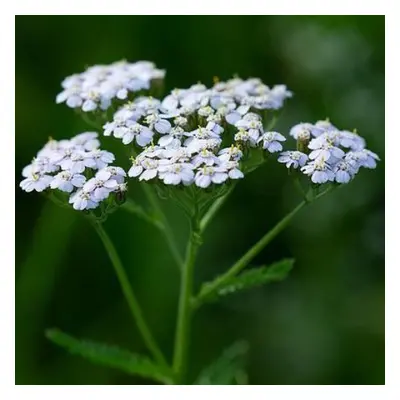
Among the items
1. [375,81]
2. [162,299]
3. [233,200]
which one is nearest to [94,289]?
[162,299]

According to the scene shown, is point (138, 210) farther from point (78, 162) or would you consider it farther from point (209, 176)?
point (209, 176)

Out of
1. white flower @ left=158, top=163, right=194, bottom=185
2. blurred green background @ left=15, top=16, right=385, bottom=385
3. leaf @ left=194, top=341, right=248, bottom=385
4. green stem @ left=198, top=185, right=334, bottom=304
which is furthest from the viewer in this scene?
blurred green background @ left=15, top=16, right=385, bottom=385

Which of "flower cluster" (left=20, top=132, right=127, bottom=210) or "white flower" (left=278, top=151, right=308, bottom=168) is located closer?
"flower cluster" (left=20, top=132, right=127, bottom=210)

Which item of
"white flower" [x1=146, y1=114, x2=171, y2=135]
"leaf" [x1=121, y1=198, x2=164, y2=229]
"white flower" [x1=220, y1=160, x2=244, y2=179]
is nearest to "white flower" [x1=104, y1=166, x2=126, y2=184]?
"leaf" [x1=121, y1=198, x2=164, y2=229]

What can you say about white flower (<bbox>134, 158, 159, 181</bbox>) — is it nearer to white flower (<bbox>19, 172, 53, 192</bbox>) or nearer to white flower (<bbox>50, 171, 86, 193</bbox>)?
white flower (<bbox>50, 171, 86, 193</bbox>)

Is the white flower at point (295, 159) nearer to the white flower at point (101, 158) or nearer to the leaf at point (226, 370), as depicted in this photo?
the white flower at point (101, 158)

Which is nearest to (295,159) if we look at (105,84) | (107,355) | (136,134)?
(136,134)

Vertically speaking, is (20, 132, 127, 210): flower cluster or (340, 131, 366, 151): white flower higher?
(340, 131, 366, 151): white flower

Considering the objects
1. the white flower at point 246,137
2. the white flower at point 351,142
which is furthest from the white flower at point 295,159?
the white flower at point 351,142
